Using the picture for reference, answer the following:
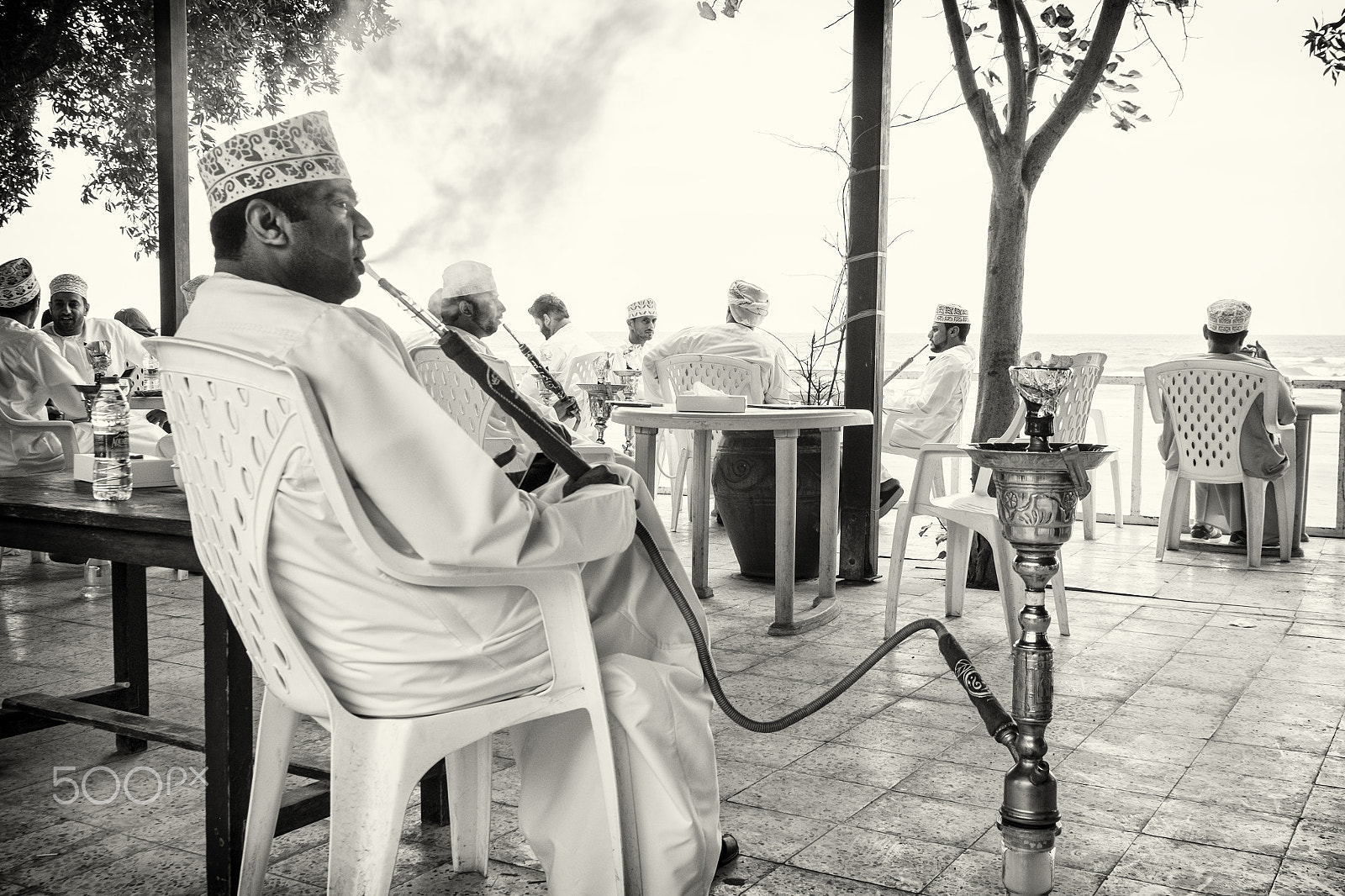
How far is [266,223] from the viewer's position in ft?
5.98

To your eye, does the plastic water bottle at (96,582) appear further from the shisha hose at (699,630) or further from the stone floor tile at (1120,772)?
the stone floor tile at (1120,772)

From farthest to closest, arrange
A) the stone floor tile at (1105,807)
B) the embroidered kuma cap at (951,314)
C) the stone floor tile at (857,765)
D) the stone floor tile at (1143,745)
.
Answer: the embroidered kuma cap at (951,314)
the stone floor tile at (1143,745)
the stone floor tile at (857,765)
the stone floor tile at (1105,807)

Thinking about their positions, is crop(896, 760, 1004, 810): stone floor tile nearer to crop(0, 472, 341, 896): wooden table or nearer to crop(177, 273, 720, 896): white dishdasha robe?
crop(177, 273, 720, 896): white dishdasha robe

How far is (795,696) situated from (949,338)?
4667 millimetres

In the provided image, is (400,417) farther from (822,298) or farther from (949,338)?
(949,338)

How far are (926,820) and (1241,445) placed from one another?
14.0ft

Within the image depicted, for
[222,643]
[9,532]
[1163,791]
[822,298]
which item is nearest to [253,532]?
[222,643]

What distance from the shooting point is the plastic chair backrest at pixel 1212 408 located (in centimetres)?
568

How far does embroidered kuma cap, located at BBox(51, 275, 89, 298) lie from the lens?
6555mm

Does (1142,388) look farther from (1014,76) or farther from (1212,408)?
(1014,76)

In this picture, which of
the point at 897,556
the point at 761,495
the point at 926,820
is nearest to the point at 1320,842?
the point at 926,820

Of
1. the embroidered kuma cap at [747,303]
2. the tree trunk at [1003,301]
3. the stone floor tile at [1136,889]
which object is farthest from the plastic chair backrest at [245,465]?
the embroidered kuma cap at [747,303]

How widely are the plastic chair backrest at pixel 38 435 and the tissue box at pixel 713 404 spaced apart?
9.32 ft

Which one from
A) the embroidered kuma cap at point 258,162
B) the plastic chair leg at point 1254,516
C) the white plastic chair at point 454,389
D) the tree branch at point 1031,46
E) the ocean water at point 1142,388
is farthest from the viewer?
the ocean water at point 1142,388
